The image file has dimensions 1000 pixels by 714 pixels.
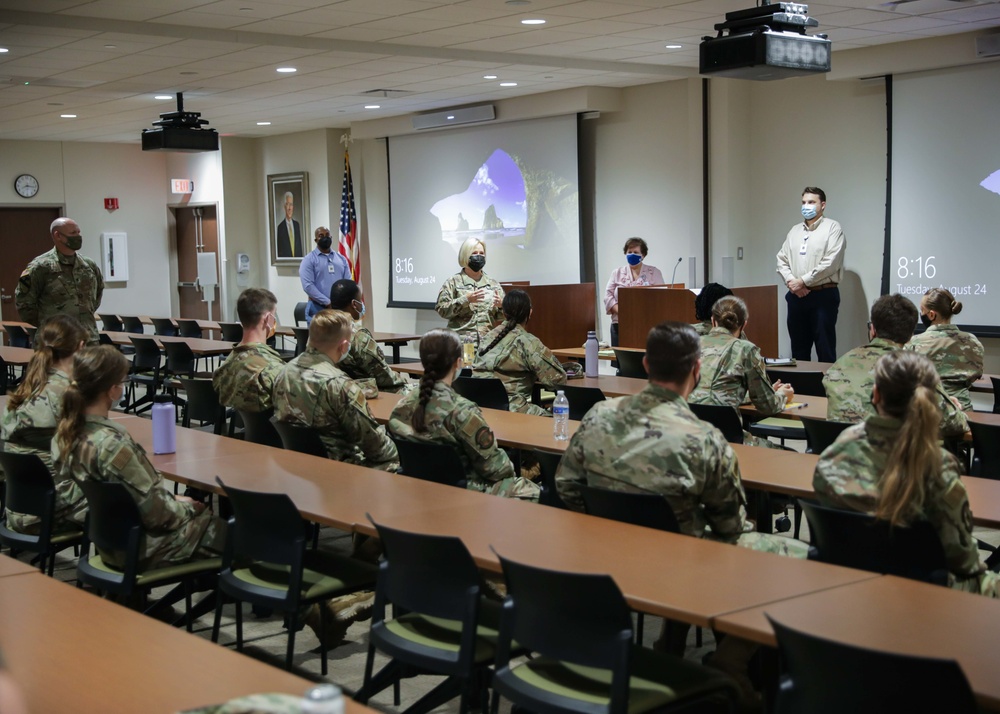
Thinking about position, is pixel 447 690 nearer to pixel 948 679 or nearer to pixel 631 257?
pixel 948 679

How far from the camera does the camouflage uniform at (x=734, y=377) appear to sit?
5.35m

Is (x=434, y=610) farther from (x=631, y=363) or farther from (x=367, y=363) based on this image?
(x=631, y=363)

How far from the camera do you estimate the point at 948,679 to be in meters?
2.04

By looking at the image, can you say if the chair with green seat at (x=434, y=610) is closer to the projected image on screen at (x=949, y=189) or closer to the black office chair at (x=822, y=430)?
the black office chair at (x=822, y=430)

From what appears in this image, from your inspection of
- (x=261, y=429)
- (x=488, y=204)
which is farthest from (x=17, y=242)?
(x=261, y=429)

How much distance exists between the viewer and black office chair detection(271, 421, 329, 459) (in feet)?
15.8

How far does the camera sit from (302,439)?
484 centimetres

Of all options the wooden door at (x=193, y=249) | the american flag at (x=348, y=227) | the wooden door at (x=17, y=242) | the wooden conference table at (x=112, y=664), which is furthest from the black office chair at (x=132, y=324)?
the wooden conference table at (x=112, y=664)

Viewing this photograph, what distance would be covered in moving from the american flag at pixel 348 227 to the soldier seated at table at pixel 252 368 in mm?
8652

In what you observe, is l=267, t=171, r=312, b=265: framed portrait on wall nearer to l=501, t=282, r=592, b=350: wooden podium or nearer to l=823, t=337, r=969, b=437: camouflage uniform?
l=501, t=282, r=592, b=350: wooden podium

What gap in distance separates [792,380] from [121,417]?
384 cm

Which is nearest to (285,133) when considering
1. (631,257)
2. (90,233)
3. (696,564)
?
(90,233)

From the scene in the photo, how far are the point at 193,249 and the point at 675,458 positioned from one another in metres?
15.0

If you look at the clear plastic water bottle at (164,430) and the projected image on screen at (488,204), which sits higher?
the projected image on screen at (488,204)
